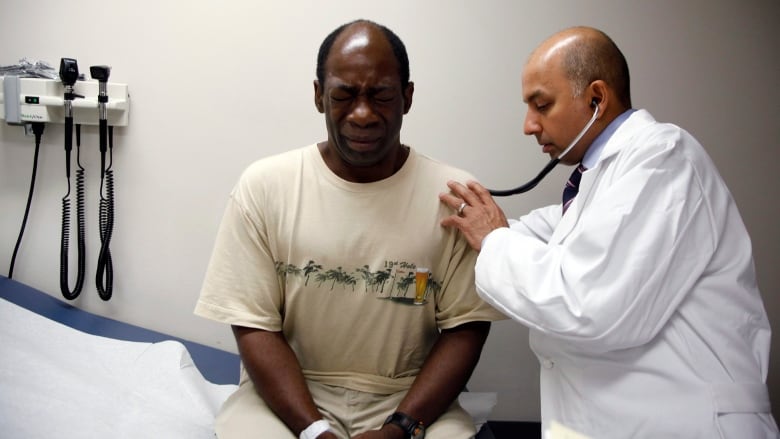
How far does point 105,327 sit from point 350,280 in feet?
2.73

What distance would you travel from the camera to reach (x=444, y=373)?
1226 mm

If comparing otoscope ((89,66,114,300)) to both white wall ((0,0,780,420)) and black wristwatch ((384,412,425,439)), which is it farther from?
black wristwatch ((384,412,425,439))

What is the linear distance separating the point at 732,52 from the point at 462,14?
784 mm

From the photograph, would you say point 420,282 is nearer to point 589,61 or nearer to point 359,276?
point 359,276

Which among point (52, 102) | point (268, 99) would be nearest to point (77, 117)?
point (52, 102)

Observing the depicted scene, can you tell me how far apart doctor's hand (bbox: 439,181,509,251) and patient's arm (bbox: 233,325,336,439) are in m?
0.42

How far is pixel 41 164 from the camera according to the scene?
1682mm

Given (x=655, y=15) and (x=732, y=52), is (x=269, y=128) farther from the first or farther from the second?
(x=732, y=52)

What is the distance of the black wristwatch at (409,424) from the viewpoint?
1163mm

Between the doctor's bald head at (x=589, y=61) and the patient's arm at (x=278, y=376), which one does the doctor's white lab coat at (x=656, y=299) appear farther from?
the patient's arm at (x=278, y=376)

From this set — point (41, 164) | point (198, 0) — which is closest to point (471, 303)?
point (198, 0)

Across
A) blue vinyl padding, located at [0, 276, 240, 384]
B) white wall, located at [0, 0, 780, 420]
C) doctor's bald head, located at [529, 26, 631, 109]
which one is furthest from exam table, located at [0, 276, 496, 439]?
doctor's bald head, located at [529, 26, 631, 109]

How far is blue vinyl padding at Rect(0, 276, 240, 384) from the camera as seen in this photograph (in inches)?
63.5

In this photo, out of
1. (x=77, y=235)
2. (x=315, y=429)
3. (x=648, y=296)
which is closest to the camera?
(x=648, y=296)
